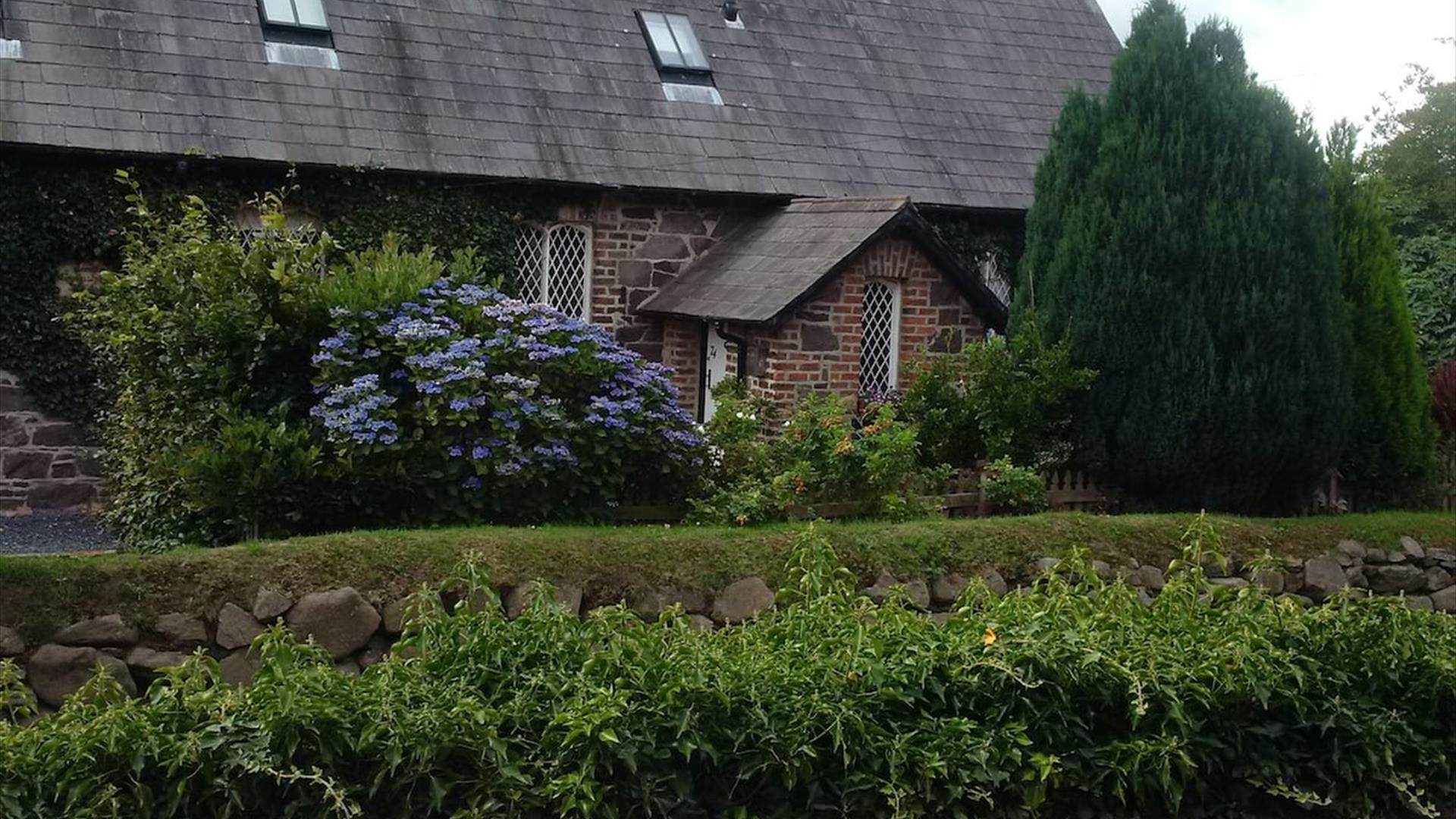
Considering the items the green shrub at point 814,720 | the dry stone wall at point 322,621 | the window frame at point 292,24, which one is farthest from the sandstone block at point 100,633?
the window frame at point 292,24

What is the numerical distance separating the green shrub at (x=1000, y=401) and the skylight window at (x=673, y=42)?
608 centimetres

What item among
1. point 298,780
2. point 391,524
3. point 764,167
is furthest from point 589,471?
point 764,167

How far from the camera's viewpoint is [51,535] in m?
12.6

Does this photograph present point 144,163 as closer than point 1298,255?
No

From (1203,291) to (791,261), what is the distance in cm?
405

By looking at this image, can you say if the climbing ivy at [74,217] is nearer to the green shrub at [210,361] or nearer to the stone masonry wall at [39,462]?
the stone masonry wall at [39,462]

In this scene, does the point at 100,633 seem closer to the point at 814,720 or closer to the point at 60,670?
the point at 60,670

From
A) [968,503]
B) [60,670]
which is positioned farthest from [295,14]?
[60,670]

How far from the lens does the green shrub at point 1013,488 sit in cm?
1162

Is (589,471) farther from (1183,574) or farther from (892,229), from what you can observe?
(892,229)

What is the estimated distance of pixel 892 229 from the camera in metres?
14.3

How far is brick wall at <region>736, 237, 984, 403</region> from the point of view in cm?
1388

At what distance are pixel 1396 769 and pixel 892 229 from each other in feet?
25.8

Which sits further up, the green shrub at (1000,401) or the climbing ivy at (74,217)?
the climbing ivy at (74,217)
